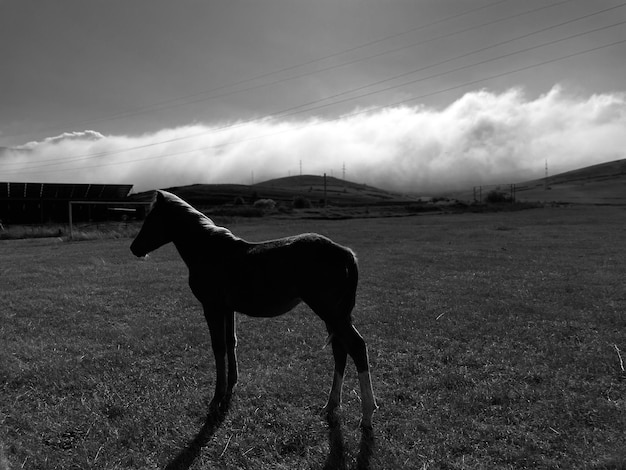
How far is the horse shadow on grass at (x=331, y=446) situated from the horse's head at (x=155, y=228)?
2.13 metres

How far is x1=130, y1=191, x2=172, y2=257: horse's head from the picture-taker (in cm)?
495

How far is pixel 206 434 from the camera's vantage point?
4277 mm

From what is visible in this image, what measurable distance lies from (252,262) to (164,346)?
11.9ft

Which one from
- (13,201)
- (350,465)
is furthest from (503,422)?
(13,201)

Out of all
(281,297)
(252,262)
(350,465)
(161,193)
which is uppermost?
(161,193)

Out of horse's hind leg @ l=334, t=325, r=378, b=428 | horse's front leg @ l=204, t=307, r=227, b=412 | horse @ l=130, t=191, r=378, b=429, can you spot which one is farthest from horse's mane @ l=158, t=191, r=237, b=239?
horse's hind leg @ l=334, t=325, r=378, b=428

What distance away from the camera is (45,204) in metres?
43.8

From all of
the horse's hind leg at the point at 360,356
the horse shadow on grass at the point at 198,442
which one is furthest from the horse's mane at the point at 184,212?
the horse shadow on grass at the point at 198,442

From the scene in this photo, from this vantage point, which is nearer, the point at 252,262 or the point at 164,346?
the point at 252,262

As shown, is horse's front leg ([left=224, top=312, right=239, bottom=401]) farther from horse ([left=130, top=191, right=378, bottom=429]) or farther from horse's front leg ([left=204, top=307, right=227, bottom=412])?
horse's front leg ([left=204, top=307, right=227, bottom=412])

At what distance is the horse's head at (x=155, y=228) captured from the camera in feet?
16.2

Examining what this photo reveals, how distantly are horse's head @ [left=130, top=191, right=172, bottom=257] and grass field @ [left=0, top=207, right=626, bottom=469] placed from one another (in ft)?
6.28

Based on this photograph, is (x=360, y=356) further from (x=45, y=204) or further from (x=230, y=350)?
(x=45, y=204)

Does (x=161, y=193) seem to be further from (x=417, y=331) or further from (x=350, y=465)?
(x=417, y=331)
